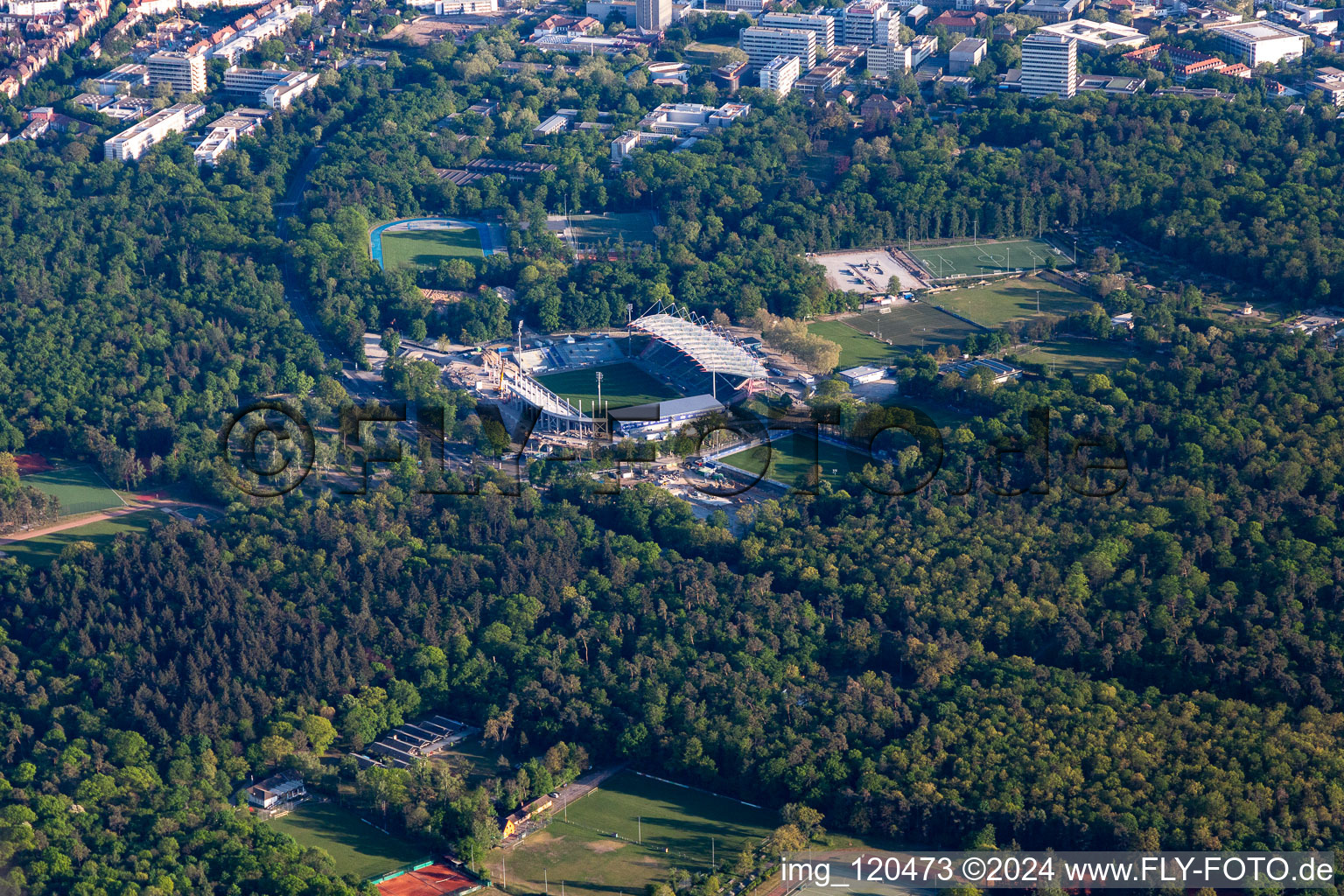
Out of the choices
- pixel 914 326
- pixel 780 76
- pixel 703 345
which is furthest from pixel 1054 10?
pixel 703 345

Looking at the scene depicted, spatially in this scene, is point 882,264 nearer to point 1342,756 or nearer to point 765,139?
point 765,139

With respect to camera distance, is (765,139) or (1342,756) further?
(765,139)

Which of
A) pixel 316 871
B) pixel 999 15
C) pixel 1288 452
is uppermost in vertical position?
pixel 999 15

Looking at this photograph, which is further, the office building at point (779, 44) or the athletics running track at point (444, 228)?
the office building at point (779, 44)

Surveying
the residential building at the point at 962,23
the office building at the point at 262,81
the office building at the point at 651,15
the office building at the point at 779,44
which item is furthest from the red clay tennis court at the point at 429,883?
the office building at the point at 651,15

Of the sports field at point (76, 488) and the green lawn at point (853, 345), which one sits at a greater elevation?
the green lawn at point (853, 345)

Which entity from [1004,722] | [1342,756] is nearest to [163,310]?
[1004,722]

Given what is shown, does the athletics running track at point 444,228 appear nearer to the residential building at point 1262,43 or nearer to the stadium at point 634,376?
the stadium at point 634,376
